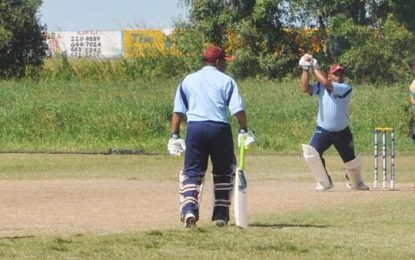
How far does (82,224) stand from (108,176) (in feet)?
24.7

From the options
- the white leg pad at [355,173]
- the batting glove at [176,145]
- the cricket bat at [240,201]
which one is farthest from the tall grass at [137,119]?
the cricket bat at [240,201]

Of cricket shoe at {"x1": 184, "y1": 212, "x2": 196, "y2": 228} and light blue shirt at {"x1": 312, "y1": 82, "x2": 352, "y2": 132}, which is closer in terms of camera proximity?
cricket shoe at {"x1": 184, "y1": 212, "x2": 196, "y2": 228}

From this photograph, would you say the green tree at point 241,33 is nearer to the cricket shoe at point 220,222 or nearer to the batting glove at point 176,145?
the batting glove at point 176,145

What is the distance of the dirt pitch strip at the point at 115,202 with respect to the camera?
13.5 meters

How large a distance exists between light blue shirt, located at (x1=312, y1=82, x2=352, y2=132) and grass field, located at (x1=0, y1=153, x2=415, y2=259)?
986 mm

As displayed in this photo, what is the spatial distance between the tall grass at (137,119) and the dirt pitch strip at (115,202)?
8835 mm

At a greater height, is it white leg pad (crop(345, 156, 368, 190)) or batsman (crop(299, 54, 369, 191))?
batsman (crop(299, 54, 369, 191))

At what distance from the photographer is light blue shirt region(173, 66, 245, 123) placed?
13.0 m

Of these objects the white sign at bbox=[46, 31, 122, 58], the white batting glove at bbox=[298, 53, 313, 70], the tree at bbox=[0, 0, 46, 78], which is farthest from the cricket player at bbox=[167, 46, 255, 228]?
the white sign at bbox=[46, 31, 122, 58]

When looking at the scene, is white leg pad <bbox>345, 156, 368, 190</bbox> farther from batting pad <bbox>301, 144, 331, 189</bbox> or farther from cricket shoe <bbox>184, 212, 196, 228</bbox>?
cricket shoe <bbox>184, 212, 196, 228</bbox>

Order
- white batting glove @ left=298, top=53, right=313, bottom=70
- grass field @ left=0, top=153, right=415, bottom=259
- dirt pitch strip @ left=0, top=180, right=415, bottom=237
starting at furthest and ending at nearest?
white batting glove @ left=298, top=53, right=313, bottom=70 < dirt pitch strip @ left=0, top=180, right=415, bottom=237 < grass field @ left=0, top=153, right=415, bottom=259

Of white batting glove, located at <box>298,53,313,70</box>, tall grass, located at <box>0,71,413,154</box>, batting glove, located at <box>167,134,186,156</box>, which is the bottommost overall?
tall grass, located at <box>0,71,413,154</box>

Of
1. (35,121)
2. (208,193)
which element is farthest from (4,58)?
(208,193)

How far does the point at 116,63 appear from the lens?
48.3m
